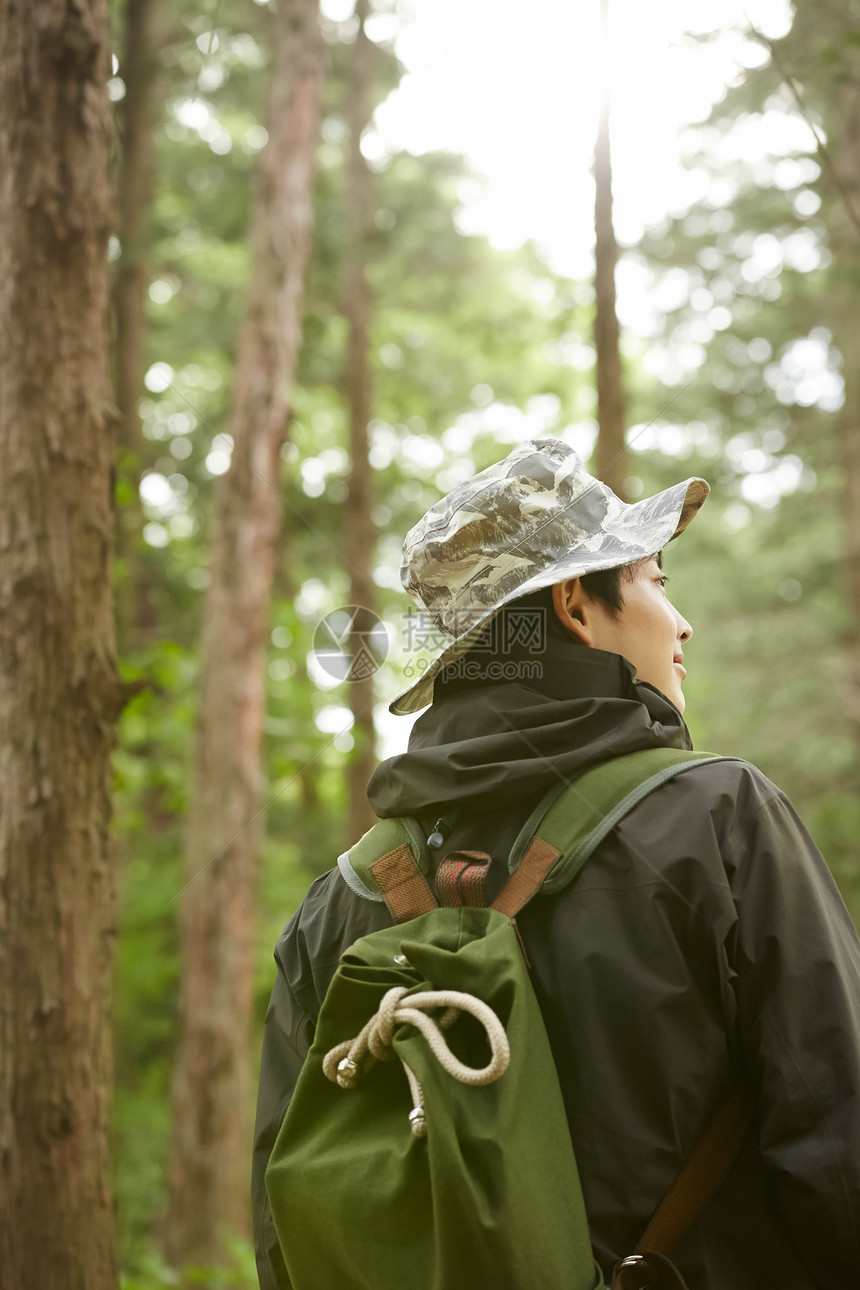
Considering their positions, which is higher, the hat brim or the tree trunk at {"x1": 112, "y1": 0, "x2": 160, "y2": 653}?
the tree trunk at {"x1": 112, "y1": 0, "x2": 160, "y2": 653}

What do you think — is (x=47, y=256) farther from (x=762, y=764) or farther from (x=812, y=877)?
(x=762, y=764)

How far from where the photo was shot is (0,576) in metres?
2.75

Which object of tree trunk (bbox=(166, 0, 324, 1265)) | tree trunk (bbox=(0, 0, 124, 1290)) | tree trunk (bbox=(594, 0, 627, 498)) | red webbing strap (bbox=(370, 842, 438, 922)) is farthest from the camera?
tree trunk (bbox=(166, 0, 324, 1265))

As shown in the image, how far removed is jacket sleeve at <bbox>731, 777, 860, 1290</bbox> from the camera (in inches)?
52.8

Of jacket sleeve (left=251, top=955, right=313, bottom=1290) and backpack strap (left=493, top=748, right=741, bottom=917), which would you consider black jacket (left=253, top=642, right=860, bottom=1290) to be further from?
jacket sleeve (left=251, top=955, right=313, bottom=1290)

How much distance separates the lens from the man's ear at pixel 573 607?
1.79 metres

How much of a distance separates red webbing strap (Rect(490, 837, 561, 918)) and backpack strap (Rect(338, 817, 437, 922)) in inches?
5.8

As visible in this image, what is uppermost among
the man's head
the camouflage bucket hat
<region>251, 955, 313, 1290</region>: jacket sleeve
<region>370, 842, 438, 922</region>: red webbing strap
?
the camouflage bucket hat

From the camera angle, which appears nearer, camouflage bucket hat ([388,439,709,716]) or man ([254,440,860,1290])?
man ([254,440,860,1290])

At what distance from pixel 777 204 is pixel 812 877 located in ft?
41.3

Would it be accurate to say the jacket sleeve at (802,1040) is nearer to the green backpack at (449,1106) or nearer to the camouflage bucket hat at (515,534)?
the green backpack at (449,1106)

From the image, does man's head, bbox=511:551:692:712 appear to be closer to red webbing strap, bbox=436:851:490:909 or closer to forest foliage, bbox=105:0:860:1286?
red webbing strap, bbox=436:851:490:909

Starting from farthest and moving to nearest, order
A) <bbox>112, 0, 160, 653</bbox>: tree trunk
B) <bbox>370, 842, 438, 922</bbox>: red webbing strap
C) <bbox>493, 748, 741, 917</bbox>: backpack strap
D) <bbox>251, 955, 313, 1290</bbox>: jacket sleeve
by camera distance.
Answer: <bbox>112, 0, 160, 653</bbox>: tree trunk < <bbox>251, 955, 313, 1290</bbox>: jacket sleeve < <bbox>370, 842, 438, 922</bbox>: red webbing strap < <bbox>493, 748, 741, 917</bbox>: backpack strap

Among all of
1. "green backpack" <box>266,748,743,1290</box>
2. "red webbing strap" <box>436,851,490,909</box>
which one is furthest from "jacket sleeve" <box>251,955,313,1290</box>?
"red webbing strap" <box>436,851,490,909</box>
